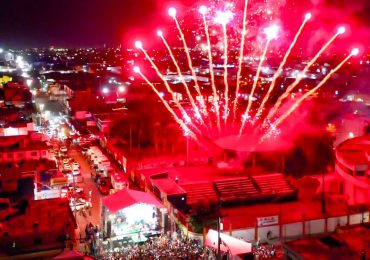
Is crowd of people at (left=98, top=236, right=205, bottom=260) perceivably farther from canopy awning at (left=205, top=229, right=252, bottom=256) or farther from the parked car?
the parked car

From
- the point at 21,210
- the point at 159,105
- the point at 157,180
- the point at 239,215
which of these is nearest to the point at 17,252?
the point at 21,210

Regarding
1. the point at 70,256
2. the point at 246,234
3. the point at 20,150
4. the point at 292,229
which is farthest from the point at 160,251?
the point at 20,150

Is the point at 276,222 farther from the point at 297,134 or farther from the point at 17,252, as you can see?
the point at 297,134

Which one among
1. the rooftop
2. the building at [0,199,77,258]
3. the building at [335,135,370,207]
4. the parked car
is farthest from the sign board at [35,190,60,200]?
the rooftop

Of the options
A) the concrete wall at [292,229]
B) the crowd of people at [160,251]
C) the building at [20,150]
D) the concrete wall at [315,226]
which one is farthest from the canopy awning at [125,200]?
the building at [20,150]

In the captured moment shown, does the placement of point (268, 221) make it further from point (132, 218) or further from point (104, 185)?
point (104, 185)
